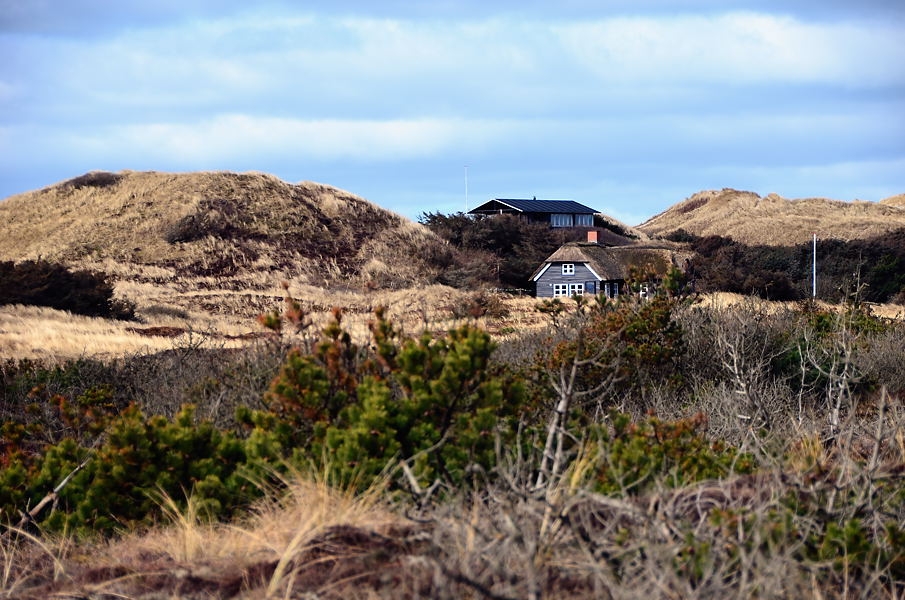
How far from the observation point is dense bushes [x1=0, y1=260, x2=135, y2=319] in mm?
30438

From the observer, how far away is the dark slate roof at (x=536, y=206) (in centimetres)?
6588

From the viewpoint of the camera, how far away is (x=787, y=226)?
258 ft

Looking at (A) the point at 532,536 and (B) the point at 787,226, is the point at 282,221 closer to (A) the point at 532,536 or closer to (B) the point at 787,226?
(B) the point at 787,226

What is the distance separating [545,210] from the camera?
66000 mm

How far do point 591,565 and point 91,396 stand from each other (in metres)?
7.45

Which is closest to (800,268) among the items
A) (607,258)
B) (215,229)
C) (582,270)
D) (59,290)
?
(607,258)

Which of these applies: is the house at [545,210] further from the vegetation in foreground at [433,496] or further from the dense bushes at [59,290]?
the vegetation in foreground at [433,496]

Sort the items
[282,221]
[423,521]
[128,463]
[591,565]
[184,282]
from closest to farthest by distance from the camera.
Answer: [591,565] < [423,521] < [128,463] < [184,282] < [282,221]

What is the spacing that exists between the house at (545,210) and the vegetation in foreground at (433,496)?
56.4 meters

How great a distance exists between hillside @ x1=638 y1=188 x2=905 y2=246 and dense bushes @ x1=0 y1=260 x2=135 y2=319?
53.0m

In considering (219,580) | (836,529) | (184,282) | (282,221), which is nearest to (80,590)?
(219,580)

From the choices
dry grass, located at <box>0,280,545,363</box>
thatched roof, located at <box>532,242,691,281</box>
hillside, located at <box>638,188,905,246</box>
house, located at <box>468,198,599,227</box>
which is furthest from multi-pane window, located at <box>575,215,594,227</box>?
dry grass, located at <box>0,280,545,363</box>

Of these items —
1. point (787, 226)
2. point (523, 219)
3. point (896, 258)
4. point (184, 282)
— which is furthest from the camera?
point (787, 226)

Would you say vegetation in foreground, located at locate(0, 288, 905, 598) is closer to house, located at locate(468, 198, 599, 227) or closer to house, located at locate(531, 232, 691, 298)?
house, located at locate(531, 232, 691, 298)
